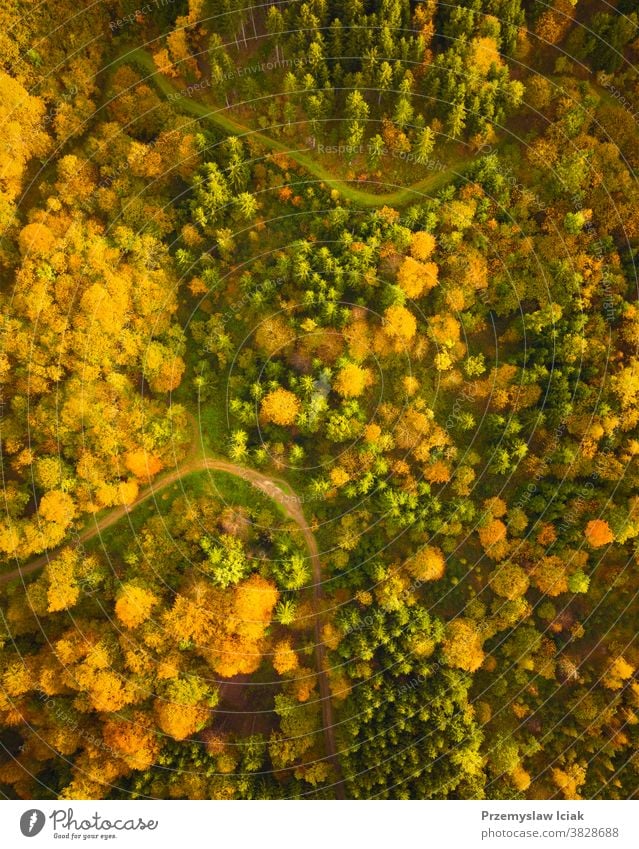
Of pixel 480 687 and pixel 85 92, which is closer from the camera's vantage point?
pixel 480 687

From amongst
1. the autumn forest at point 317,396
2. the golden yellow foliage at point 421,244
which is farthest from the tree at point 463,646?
the golden yellow foliage at point 421,244

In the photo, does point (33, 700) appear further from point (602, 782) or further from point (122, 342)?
point (602, 782)

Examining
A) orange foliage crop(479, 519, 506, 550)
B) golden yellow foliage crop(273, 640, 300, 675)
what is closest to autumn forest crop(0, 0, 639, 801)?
golden yellow foliage crop(273, 640, 300, 675)

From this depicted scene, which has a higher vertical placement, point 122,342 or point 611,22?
point 611,22

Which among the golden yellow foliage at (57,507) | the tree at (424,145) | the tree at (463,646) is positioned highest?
the tree at (424,145)

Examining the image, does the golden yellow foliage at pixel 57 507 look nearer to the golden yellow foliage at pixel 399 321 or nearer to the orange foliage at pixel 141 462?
the orange foliage at pixel 141 462

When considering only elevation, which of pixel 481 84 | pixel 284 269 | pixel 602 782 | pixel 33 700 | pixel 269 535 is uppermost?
pixel 481 84

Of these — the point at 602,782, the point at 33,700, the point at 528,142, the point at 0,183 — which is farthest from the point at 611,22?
the point at 33,700

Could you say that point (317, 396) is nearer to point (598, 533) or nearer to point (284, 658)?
point (284, 658)
